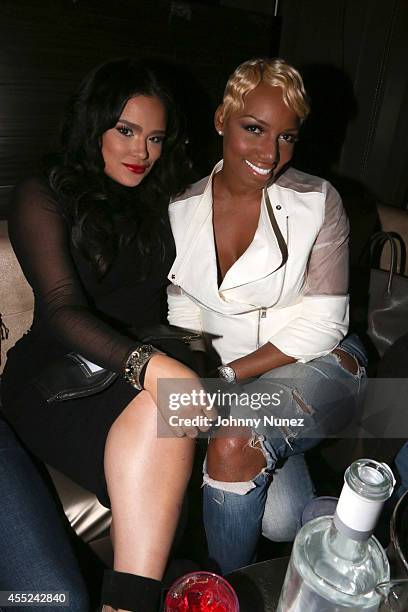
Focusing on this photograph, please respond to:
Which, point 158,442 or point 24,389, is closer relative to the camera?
point 158,442

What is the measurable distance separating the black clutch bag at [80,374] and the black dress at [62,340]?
4 cm

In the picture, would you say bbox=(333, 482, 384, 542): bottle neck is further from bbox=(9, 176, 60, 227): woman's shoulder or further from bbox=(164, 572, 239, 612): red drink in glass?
bbox=(9, 176, 60, 227): woman's shoulder

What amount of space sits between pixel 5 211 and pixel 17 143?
0.24 metres

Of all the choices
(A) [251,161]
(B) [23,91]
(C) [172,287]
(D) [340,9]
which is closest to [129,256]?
(C) [172,287]

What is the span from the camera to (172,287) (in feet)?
5.05

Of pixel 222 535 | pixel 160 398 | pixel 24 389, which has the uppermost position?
pixel 160 398

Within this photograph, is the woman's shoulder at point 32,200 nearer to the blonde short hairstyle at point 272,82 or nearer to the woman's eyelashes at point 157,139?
the woman's eyelashes at point 157,139

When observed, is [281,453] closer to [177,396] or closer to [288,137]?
[177,396]

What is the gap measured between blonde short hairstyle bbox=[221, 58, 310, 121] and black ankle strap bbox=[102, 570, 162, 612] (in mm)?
1119

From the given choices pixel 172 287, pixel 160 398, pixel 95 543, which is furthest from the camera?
pixel 172 287

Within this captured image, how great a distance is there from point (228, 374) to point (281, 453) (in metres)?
0.27

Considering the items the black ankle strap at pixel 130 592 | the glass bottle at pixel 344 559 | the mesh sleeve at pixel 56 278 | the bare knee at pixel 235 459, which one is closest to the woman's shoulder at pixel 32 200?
the mesh sleeve at pixel 56 278

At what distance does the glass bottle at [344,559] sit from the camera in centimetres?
55

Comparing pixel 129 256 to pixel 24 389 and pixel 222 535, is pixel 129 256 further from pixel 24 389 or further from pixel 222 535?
pixel 222 535
